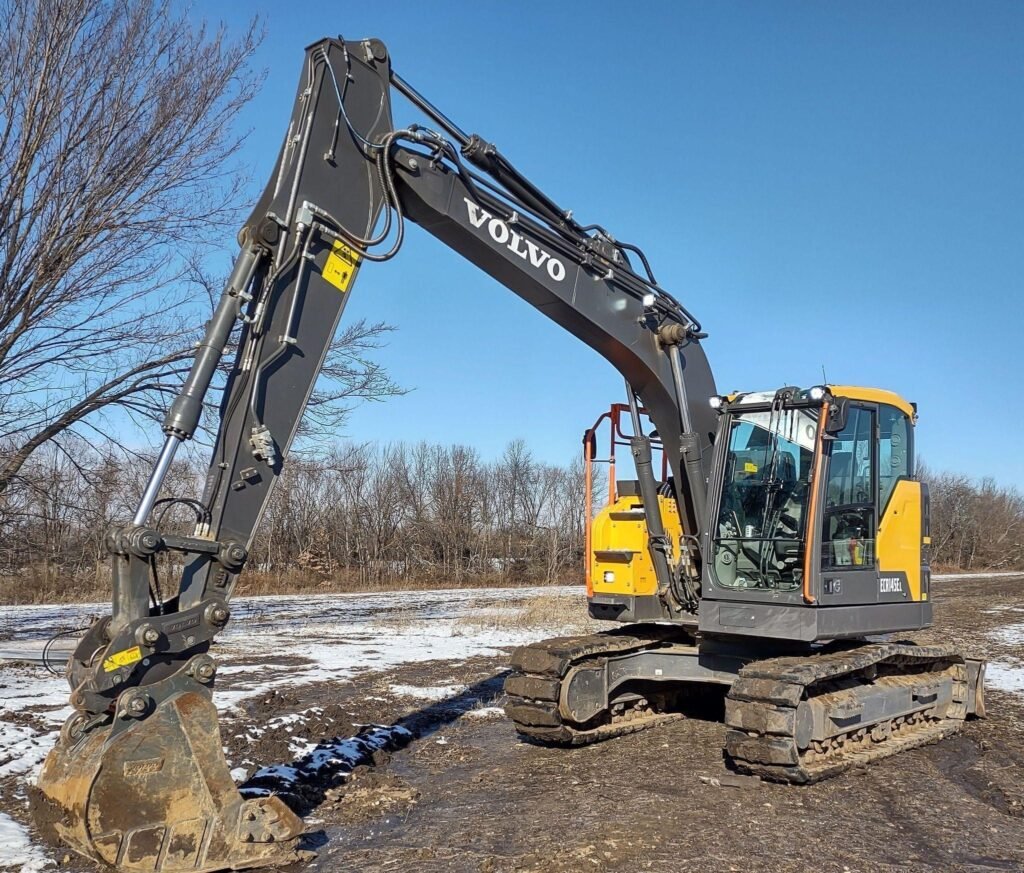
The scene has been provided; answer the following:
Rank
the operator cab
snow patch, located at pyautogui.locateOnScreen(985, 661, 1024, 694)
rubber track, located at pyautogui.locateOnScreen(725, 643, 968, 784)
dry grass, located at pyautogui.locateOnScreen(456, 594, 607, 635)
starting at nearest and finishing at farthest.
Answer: rubber track, located at pyautogui.locateOnScreen(725, 643, 968, 784) < the operator cab < snow patch, located at pyautogui.locateOnScreen(985, 661, 1024, 694) < dry grass, located at pyautogui.locateOnScreen(456, 594, 607, 635)

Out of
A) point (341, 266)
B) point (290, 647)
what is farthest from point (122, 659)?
point (290, 647)

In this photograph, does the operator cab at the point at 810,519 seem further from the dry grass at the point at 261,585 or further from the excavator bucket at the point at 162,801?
the dry grass at the point at 261,585

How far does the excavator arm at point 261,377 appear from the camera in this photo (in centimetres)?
449

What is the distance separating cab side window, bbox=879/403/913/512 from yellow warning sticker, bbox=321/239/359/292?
4.79 metres

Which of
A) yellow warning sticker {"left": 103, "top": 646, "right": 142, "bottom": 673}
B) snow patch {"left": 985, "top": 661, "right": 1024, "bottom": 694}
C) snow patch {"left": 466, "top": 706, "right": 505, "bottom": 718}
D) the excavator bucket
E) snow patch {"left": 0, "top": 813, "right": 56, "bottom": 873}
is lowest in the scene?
snow patch {"left": 0, "top": 813, "right": 56, "bottom": 873}

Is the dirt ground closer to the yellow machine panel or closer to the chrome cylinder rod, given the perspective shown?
the yellow machine panel

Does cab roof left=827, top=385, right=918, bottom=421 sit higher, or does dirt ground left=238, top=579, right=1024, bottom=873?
cab roof left=827, top=385, right=918, bottom=421

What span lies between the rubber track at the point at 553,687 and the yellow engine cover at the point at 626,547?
0.52m

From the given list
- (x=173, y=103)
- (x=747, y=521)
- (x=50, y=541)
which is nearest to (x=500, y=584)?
(x=50, y=541)

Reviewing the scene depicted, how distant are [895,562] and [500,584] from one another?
28717mm

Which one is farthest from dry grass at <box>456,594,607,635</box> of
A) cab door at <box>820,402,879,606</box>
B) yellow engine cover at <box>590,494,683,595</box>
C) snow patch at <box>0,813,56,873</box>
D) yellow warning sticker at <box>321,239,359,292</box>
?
yellow warning sticker at <box>321,239,359,292</box>

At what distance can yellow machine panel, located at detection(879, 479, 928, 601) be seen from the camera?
805 centimetres

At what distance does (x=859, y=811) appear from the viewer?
6492 mm

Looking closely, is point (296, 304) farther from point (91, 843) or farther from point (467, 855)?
point (467, 855)
